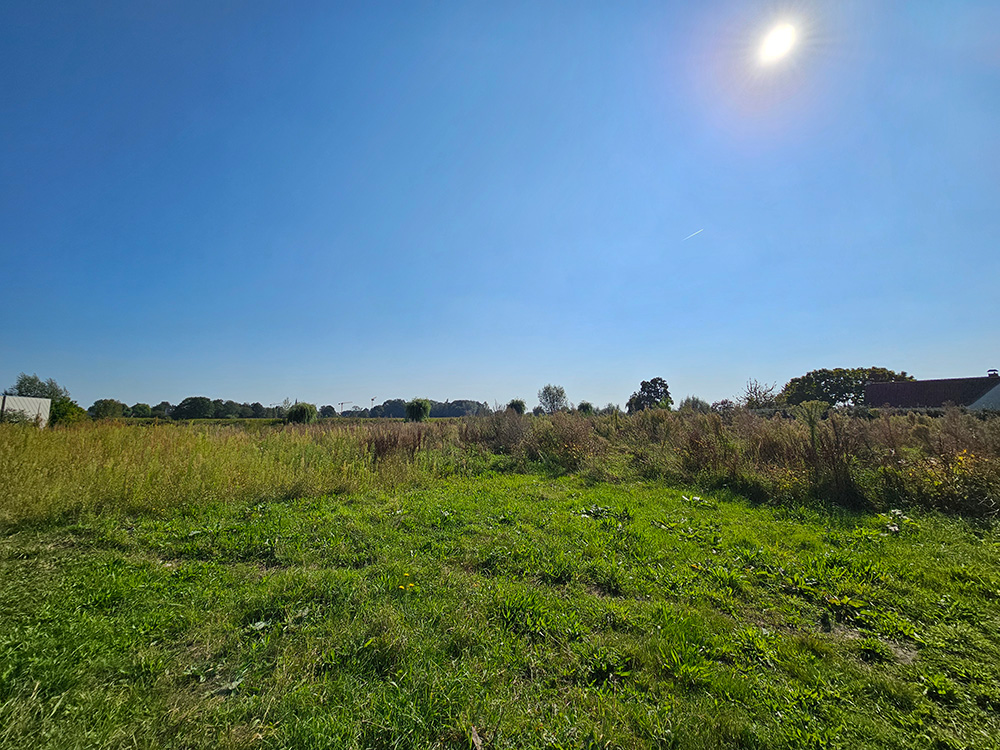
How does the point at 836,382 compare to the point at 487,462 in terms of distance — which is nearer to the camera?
the point at 487,462

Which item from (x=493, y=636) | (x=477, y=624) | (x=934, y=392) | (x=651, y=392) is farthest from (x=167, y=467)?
(x=934, y=392)

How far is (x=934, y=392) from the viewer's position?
31.0 m

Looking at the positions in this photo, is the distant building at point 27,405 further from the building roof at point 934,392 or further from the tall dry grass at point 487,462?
the building roof at point 934,392

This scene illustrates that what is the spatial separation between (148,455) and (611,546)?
8187 mm

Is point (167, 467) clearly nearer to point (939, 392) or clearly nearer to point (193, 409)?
point (193, 409)

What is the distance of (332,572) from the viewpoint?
3.65 metres

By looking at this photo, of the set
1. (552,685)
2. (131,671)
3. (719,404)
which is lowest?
(552,685)

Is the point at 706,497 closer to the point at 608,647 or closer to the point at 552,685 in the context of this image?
the point at 608,647

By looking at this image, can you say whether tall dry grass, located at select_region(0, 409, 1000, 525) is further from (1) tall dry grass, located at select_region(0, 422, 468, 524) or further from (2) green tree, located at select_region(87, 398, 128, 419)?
(2) green tree, located at select_region(87, 398, 128, 419)

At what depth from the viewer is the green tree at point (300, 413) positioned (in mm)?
20172

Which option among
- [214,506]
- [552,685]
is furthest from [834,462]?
[214,506]

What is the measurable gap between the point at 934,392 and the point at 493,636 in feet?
153

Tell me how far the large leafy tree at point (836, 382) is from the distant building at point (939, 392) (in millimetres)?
5096

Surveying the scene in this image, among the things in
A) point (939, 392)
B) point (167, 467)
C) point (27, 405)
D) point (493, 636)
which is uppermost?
point (939, 392)
